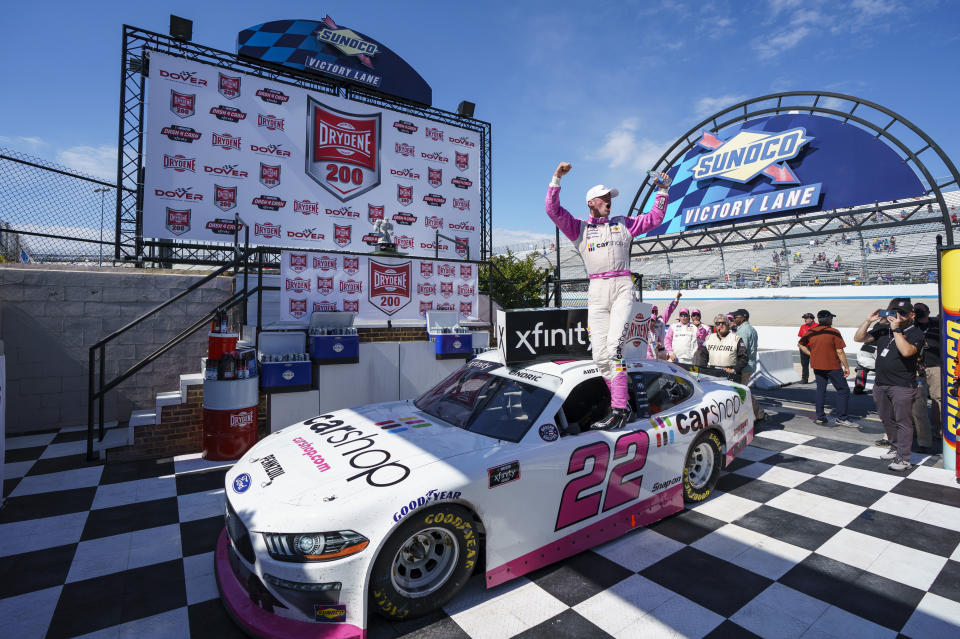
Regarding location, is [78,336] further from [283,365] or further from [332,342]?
[332,342]

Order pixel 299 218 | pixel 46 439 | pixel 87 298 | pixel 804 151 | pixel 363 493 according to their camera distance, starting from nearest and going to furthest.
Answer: pixel 363 493, pixel 46 439, pixel 87 298, pixel 804 151, pixel 299 218

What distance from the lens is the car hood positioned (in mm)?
2322

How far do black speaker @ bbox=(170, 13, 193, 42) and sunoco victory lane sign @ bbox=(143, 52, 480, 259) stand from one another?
1.65 ft

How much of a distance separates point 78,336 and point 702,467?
7.63 m

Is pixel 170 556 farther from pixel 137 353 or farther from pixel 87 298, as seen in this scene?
pixel 87 298

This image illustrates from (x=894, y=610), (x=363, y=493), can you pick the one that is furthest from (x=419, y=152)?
(x=894, y=610)

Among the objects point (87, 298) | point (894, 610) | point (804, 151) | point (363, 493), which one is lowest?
point (894, 610)

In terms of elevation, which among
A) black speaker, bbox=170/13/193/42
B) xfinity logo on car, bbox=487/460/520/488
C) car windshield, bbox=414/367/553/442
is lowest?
xfinity logo on car, bbox=487/460/520/488

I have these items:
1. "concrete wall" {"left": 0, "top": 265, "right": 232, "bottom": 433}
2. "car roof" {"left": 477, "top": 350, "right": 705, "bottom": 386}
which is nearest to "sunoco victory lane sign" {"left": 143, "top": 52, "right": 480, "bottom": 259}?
"concrete wall" {"left": 0, "top": 265, "right": 232, "bottom": 433}

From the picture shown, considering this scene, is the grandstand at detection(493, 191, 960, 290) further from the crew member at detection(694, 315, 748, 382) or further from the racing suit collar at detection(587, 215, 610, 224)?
the racing suit collar at detection(587, 215, 610, 224)

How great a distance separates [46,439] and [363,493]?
5689mm

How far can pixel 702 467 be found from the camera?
399 centimetres

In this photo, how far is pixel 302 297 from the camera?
20.4ft

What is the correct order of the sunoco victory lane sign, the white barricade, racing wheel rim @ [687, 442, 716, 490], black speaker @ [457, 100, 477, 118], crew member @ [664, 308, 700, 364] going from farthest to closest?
black speaker @ [457, 100, 477, 118] < the white barricade < the sunoco victory lane sign < crew member @ [664, 308, 700, 364] < racing wheel rim @ [687, 442, 716, 490]
